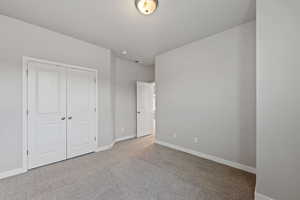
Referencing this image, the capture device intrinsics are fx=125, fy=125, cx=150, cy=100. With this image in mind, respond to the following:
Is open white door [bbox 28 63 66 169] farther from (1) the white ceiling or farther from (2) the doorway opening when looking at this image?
(2) the doorway opening

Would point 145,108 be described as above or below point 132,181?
above

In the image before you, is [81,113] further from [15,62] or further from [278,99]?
[278,99]

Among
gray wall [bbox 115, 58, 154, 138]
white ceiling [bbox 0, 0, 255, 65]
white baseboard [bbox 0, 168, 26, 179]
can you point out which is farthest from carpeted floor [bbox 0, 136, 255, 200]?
white ceiling [bbox 0, 0, 255, 65]

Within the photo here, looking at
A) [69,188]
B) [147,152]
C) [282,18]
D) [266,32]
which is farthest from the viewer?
[147,152]

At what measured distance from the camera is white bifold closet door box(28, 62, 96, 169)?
246 cm

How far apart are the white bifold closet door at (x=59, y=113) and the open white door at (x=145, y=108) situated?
5.94ft

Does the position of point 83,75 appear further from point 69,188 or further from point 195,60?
point 195,60

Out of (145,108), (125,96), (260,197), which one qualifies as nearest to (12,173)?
(125,96)

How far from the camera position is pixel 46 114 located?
259 centimetres

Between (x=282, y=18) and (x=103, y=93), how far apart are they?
11.7 feet

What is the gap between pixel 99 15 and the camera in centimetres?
217

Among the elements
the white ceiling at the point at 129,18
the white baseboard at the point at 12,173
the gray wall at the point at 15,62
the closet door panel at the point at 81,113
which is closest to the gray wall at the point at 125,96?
the closet door panel at the point at 81,113

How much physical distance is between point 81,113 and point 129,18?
2.38 meters

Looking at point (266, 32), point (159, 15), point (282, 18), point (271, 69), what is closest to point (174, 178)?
point (271, 69)
